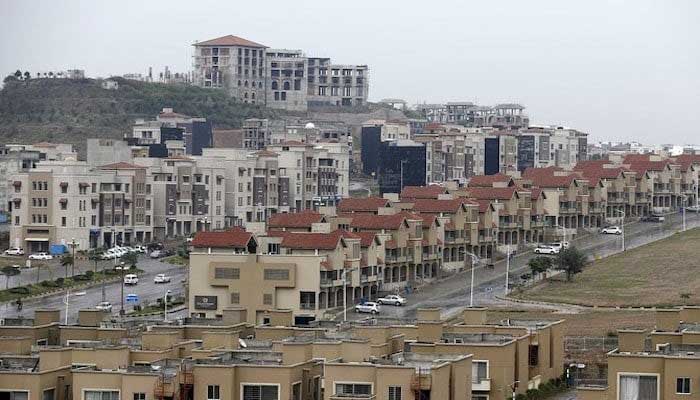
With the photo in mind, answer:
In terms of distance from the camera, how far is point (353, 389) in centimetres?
2500

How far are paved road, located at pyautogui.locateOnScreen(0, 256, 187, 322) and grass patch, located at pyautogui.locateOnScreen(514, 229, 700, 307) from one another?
8.55m

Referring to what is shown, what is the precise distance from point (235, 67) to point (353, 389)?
8772 cm

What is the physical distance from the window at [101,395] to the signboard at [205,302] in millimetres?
20127

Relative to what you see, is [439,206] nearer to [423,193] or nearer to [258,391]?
[423,193]

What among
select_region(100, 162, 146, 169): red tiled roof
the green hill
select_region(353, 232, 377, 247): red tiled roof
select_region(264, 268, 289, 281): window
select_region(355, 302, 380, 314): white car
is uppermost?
the green hill

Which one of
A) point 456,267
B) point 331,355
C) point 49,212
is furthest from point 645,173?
point 331,355

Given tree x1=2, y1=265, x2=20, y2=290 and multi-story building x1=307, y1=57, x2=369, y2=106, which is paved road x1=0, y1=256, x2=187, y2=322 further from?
multi-story building x1=307, y1=57, x2=369, y2=106

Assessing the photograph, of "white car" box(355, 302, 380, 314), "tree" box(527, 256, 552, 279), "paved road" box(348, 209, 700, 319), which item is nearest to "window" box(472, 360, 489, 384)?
"paved road" box(348, 209, 700, 319)

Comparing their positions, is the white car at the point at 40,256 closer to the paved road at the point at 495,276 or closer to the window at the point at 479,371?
the paved road at the point at 495,276

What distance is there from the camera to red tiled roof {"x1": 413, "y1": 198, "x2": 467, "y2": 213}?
56.3m

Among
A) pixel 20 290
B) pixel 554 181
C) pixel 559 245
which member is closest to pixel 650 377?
pixel 20 290

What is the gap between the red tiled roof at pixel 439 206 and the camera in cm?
5634

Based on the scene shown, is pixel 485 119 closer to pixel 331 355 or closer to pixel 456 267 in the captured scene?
pixel 456 267

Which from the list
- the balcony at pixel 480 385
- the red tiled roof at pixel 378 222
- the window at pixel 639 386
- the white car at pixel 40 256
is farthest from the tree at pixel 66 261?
the window at pixel 639 386
